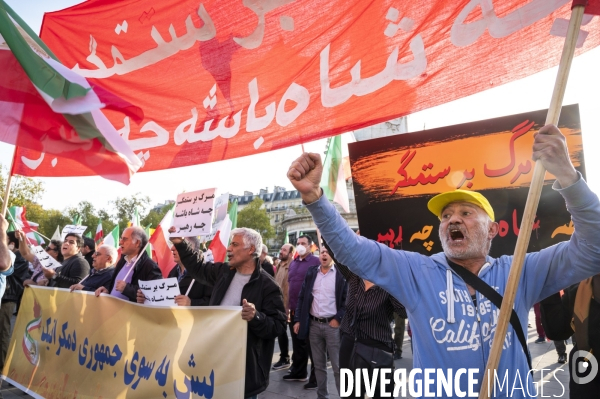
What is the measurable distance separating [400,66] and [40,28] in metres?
3.32

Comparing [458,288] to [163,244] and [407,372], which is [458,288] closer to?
[407,372]

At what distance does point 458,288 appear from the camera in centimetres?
204

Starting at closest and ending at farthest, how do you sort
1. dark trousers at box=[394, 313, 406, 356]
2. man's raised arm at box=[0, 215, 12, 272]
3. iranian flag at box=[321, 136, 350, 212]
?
man's raised arm at box=[0, 215, 12, 272] → iranian flag at box=[321, 136, 350, 212] → dark trousers at box=[394, 313, 406, 356]

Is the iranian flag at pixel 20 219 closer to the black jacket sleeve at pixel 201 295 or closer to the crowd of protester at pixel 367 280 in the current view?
the crowd of protester at pixel 367 280

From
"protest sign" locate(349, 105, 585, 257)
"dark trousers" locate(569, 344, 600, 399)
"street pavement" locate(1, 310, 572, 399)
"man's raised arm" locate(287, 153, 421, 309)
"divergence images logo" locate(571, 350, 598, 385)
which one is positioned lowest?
"street pavement" locate(1, 310, 572, 399)

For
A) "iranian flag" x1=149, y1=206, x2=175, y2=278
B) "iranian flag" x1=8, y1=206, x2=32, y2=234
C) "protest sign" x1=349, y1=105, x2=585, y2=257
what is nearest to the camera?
"protest sign" x1=349, y1=105, x2=585, y2=257

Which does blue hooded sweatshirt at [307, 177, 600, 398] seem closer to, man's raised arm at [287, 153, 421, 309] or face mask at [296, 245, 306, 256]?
man's raised arm at [287, 153, 421, 309]

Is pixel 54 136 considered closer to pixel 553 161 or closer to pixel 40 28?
pixel 40 28

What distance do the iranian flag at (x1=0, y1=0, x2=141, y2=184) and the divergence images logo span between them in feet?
10.7

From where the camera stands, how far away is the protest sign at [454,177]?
111 inches

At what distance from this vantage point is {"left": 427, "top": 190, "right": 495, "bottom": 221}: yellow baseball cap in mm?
2232

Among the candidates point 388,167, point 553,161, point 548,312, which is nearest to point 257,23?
point 388,167

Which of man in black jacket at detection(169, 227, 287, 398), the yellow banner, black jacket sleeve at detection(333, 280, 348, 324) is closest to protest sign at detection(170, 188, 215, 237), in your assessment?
man in black jacket at detection(169, 227, 287, 398)

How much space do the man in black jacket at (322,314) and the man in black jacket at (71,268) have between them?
119 inches
